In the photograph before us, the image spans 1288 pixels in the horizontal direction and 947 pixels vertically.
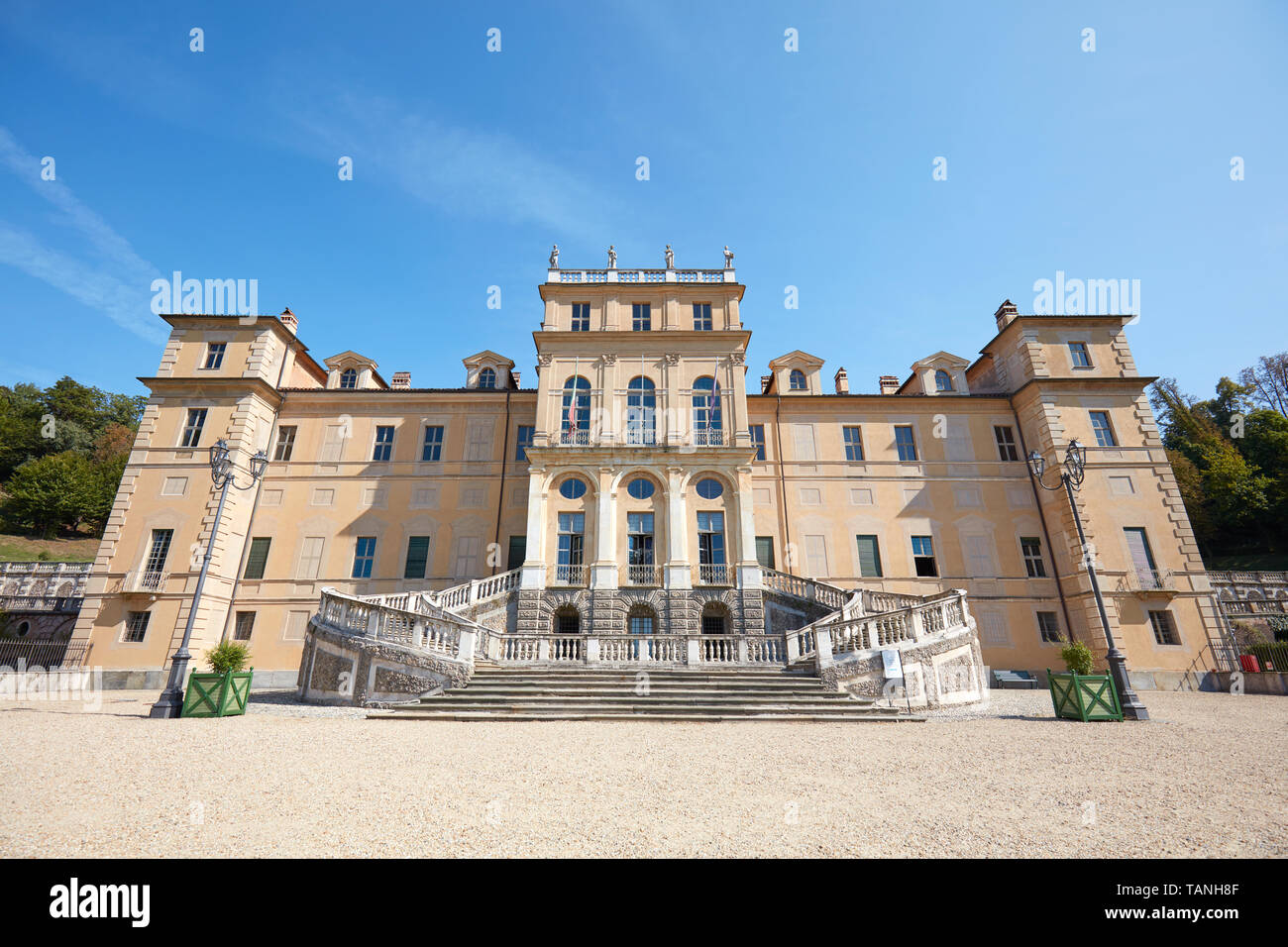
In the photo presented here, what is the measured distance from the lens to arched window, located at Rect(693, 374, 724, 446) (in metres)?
24.0

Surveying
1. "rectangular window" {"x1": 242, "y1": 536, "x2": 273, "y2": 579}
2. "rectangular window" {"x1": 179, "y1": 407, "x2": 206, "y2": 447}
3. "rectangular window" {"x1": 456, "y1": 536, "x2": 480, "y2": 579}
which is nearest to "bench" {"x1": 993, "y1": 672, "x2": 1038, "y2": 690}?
"rectangular window" {"x1": 456, "y1": 536, "x2": 480, "y2": 579}

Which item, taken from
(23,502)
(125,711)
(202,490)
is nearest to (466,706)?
(125,711)

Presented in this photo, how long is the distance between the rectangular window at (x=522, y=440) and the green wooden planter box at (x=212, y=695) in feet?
50.8

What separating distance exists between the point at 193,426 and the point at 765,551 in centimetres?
2661

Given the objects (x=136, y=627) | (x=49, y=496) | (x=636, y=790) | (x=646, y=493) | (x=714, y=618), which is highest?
(x=49, y=496)

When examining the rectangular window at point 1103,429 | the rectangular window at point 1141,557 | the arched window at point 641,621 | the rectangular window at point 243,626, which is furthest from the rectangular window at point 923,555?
the rectangular window at point 243,626

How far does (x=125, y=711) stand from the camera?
14.1 metres

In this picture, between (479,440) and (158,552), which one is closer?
(158,552)

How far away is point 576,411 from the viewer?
2439cm

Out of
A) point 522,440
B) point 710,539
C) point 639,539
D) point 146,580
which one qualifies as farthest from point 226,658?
point 710,539

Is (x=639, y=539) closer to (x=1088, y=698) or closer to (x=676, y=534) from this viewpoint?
(x=676, y=534)

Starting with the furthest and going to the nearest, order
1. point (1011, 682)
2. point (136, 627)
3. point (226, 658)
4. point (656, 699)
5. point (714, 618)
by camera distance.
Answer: point (136, 627) → point (1011, 682) → point (714, 618) → point (226, 658) → point (656, 699)
